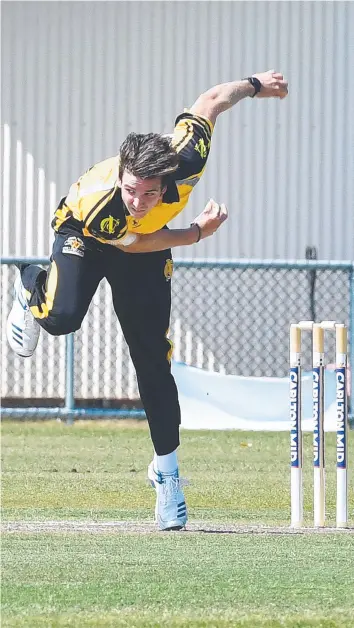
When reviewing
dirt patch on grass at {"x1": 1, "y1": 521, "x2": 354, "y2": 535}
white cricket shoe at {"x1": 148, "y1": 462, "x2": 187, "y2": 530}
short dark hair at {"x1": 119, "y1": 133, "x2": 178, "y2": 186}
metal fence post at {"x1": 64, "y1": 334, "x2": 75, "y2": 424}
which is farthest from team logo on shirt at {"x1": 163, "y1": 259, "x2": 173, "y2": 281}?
metal fence post at {"x1": 64, "y1": 334, "x2": 75, "y2": 424}

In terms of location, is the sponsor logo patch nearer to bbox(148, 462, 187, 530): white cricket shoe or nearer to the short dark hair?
the short dark hair

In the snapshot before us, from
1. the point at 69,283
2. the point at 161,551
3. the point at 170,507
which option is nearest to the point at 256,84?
the point at 69,283

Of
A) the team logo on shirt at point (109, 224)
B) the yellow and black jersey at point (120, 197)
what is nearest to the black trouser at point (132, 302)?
the yellow and black jersey at point (120, 197)

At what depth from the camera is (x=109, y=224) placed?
270 inches

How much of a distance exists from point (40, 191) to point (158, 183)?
8671 mm

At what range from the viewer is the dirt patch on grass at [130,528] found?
7183 mm

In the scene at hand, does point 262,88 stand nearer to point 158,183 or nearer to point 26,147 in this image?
point 158,183

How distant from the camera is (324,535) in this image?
7.10m

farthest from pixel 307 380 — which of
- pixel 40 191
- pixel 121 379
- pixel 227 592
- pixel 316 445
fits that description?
pixel 227 592

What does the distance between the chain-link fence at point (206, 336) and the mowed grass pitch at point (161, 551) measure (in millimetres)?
3631

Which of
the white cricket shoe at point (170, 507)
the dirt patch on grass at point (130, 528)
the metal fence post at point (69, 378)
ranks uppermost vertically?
the metal fence post at point (69, 378)

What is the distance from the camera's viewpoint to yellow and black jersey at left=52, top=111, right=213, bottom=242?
689 cm

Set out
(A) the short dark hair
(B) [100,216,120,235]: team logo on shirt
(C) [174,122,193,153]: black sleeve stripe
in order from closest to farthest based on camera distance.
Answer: (A) the short dark hair
(B) [100,216,120,235]: team logo on shirt
(C) [174,122,193,153]: black sleeve stripe

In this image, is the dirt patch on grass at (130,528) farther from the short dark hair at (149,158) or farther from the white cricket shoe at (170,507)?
the short dark hair at (149,158)
